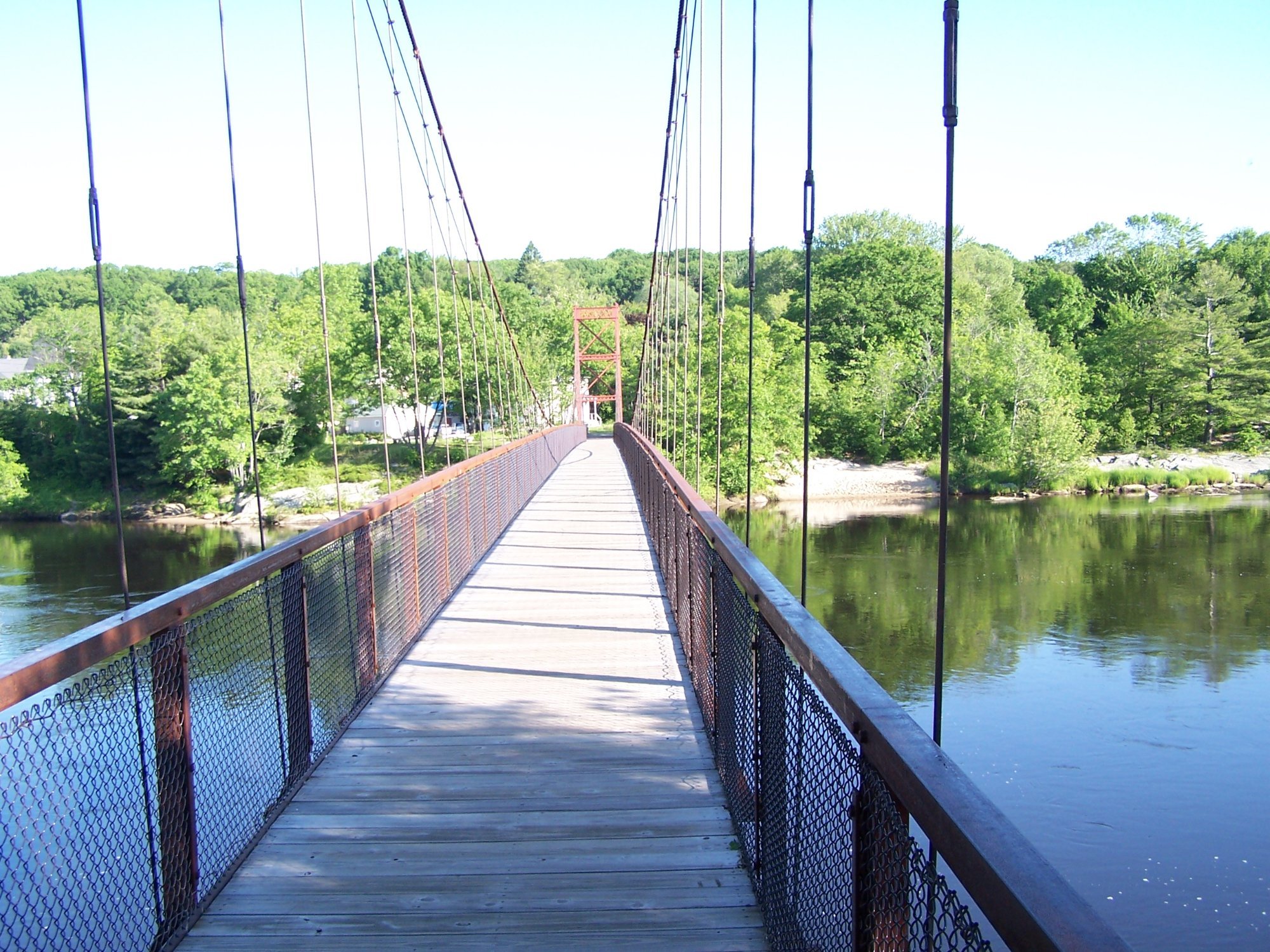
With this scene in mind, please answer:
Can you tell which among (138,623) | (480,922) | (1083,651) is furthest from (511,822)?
(1083,651)

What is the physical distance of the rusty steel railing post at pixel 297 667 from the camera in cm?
261

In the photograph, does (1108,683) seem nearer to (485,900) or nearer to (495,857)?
(495,857)

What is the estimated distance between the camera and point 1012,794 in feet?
29.5

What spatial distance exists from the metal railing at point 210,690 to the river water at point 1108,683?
20.4 ft

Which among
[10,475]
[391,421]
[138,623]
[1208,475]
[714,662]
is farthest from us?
[391,421]

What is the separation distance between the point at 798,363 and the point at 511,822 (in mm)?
34288

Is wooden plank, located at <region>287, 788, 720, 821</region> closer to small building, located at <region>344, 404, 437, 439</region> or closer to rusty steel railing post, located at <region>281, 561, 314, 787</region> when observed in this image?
rusty steel railing post, located at <region>281, 561, 314, 787</region>

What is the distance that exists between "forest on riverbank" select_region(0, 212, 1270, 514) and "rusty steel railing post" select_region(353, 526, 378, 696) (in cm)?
1876

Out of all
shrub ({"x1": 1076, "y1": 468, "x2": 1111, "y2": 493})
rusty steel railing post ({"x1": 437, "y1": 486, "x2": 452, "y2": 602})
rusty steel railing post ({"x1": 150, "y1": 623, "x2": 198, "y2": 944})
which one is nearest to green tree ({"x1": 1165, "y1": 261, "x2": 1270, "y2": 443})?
shrub ({"x1": 1076, "y1": 468, "x2": 1111, "y2": 493})

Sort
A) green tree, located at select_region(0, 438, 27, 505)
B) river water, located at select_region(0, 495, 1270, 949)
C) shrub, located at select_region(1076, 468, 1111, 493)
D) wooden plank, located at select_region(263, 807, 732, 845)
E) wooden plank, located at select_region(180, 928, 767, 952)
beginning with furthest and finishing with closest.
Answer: shrub, located at select_region(1076, 468, 1111, 493) → green tree, located at select_region(0, 438, 27, 505) → river water, located at select_region(0, 495, 1270, 949) → wooden plank, located at select_region(263, 807, 732, 845) → wooden plank, located at select_region(180, 928, 767, 952)

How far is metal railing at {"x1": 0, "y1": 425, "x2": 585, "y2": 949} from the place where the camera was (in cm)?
177

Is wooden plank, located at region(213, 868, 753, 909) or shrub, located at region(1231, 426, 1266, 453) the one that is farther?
shrub, located at region(1231, 426, 1266, 453)

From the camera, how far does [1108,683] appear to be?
12000 mm

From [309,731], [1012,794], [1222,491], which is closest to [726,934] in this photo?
[309,731]
